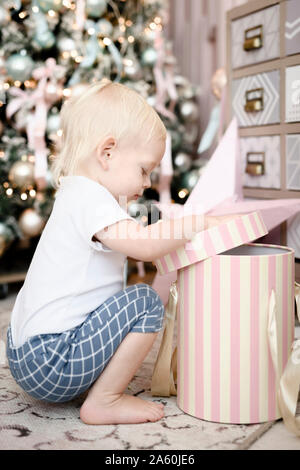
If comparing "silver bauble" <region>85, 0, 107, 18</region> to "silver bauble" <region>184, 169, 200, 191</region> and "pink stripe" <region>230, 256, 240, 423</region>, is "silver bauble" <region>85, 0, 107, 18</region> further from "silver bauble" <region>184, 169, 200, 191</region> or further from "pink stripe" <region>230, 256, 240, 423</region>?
"pink stripe" <region>230, 256, 240, 423</region>

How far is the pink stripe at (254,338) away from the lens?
98 cm

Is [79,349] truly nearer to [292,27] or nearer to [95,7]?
[292,27]

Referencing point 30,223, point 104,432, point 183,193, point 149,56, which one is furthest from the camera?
point 183,193

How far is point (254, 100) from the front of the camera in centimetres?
169

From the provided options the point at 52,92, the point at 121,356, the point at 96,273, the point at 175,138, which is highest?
the point at 52,92

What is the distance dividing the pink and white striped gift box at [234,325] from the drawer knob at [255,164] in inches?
27.1

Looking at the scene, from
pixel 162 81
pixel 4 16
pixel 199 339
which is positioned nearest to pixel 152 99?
pixel 162 81

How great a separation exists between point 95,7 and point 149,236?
1403 millimetres

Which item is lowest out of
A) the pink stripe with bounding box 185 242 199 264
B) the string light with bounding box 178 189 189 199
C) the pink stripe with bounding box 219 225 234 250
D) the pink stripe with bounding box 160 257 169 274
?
the pink stripe with bounding box 160 257 169 274

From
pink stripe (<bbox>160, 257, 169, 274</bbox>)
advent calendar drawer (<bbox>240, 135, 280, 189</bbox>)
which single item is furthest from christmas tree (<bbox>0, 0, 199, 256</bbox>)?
pink stripe (<bbox>160, 257, 169, 274</bbox>)

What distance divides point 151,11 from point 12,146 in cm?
85

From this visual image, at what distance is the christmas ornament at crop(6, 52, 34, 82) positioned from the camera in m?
1.96

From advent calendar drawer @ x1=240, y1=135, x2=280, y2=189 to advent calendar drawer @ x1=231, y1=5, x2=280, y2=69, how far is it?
0.25 meters

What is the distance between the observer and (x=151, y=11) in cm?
230
